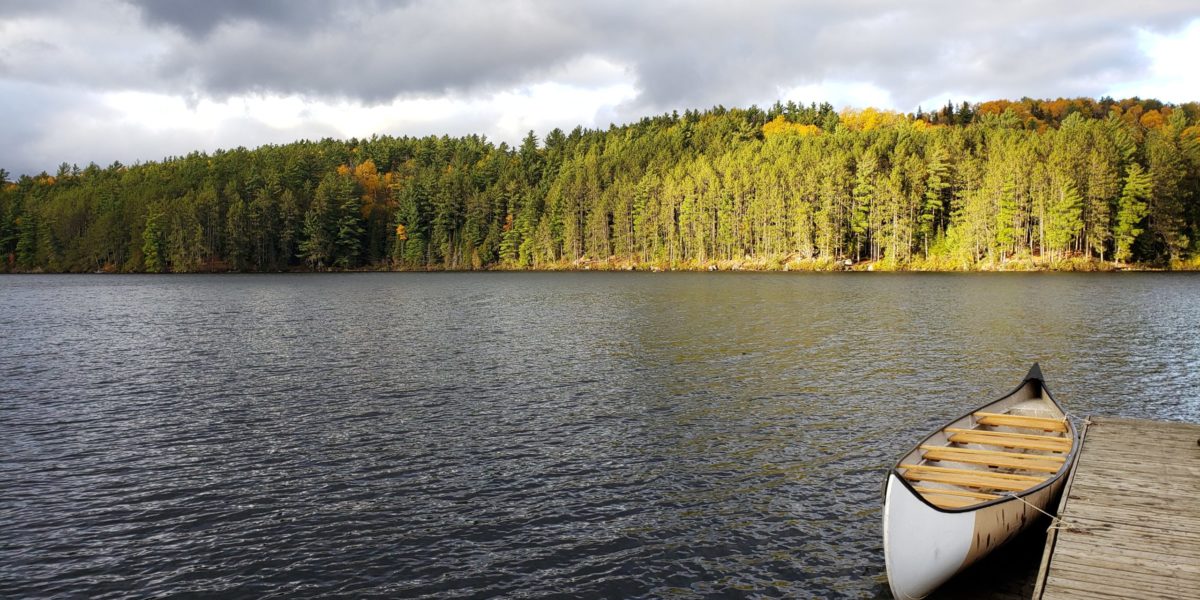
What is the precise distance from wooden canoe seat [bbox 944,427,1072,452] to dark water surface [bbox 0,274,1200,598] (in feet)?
7.31

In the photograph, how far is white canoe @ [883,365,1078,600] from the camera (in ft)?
34.2

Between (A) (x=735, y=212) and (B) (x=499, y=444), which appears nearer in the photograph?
(B) (x=499, y=444)

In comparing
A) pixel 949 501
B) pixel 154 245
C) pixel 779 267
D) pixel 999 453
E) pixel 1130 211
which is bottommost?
pixel 949 501

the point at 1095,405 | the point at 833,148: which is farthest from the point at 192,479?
the point at 833,148

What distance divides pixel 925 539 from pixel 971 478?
8.81ft

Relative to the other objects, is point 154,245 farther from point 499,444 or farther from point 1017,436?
point 1017,436

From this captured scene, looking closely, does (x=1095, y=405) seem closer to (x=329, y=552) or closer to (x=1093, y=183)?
(x=329, y=552)

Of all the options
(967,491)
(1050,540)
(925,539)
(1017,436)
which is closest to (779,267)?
(1017,436)

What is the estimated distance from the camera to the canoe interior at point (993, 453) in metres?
12.3

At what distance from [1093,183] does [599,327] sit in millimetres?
102939

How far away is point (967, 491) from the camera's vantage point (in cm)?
1186

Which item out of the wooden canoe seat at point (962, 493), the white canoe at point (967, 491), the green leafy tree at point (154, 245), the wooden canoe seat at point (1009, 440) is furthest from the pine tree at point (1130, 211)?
the green leafy tree at point (154, 245)

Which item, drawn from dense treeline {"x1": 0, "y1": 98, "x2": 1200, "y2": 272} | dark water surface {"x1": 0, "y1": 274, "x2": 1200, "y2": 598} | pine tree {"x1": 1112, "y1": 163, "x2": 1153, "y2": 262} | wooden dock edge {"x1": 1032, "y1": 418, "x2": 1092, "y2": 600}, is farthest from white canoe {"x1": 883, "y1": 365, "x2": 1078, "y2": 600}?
pine tree {"x1": 1112, "y1": 163, "x2": 1153, "y2": 262}

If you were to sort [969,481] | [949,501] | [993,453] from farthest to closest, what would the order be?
[993,453] < [969,481] < [949,501]
